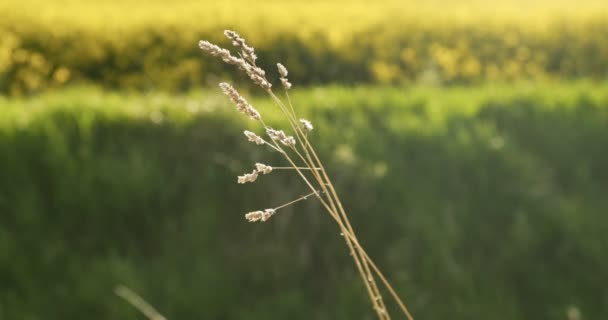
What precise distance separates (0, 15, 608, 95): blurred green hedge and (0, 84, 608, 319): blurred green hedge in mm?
2422

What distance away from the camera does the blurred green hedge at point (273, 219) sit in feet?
12.3

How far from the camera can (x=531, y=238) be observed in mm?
4137

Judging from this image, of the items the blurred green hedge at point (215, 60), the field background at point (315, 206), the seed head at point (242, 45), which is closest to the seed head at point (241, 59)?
the seed head at point (242, 45)

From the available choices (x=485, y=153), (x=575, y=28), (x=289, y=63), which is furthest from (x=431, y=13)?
(x=485, y=153)

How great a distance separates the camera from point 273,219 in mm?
4121

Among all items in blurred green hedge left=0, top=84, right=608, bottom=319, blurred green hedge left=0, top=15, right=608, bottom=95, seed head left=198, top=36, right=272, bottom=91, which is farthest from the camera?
blurred green hedge left=0, top=15, right=608, bottom=95

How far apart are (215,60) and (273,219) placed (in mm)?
3341

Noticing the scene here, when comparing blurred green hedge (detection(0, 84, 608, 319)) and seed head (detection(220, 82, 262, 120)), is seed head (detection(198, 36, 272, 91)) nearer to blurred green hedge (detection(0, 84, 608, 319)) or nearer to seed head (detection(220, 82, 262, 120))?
seed head (detection(220, 82, 262, 120))

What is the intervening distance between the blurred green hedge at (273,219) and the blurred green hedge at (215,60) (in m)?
2.42

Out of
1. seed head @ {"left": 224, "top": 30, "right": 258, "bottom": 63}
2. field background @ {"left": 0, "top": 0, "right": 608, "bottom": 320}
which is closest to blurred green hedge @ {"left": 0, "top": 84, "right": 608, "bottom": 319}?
field background @ {"left": 0, "top": 0, "right": 608, "bottom": 320}

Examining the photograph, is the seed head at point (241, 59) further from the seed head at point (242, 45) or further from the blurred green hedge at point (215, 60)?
the blurred green hedge at point (215, 60)

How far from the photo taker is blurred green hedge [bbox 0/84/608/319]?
3742 mm

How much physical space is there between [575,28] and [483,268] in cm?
509

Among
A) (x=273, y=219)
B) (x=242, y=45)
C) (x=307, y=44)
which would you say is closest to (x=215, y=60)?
(x=307, y=44)
